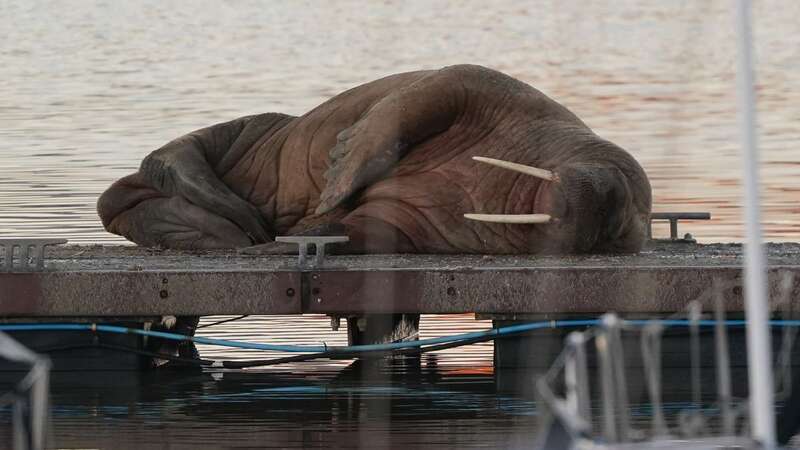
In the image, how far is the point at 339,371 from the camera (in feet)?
33.3

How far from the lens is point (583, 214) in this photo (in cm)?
1025

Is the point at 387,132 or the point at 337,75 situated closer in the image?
the point at 387,132

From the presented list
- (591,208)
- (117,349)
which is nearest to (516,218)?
(591,208)

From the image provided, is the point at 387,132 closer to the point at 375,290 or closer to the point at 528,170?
the point at 528,170

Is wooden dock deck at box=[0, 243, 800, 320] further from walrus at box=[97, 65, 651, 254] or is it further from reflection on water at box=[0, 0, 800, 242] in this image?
reflection on water at box=[0, 0, 800, 242]

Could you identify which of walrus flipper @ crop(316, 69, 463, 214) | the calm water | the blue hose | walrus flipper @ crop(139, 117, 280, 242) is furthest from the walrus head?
walrus flipper @ crop(139, 117, 280, 242)

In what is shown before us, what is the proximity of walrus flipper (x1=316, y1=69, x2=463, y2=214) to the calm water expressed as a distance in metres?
0.93

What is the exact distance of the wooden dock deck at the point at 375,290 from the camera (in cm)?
910

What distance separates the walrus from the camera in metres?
10.5

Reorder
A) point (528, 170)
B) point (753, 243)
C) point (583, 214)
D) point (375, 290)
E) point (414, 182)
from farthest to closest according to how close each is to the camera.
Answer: point (414, 182) → point (528, 170) → point (583, 214) → point (375, 290) → point (753, 243)

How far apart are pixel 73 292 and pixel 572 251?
266cm

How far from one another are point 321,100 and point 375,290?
13.6 m

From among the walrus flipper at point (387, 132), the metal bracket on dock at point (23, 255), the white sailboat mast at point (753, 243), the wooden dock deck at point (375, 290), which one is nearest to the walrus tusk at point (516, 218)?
the walrus flipper at point (387, 132)

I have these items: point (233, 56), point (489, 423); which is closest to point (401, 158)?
point (489, 423)
